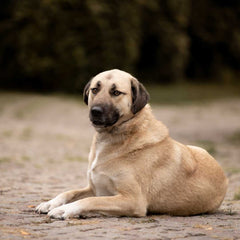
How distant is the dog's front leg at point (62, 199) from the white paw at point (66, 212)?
31 centimetres

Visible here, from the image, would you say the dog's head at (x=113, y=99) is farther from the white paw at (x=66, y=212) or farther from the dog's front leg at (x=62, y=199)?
the white paw at (x=66, y=212)

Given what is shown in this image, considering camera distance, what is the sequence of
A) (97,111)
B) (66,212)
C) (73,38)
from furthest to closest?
(73,38), (97,111), (66,212)

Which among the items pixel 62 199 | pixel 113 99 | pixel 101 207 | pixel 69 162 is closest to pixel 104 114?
pixel 113 99

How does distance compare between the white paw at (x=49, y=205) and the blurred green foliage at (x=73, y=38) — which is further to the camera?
the blurred green foliage at (x=73, y=38)

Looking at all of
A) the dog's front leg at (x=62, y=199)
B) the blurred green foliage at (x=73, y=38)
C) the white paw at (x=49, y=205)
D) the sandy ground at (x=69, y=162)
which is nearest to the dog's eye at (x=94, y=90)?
the dog's front leg at (x=62, y=199)

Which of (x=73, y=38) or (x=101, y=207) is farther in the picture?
(x=73, y=38)

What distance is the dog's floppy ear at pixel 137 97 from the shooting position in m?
5.56

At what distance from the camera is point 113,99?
5.48 metres

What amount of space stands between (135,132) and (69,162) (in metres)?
5.20

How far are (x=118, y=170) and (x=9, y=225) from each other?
1269mm

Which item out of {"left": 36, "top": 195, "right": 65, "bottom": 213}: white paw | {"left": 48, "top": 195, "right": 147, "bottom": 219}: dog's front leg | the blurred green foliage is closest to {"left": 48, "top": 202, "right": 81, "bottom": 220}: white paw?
{"left": 48, "top": 195, "right": 147, "bottom": 219}: dog's front leg

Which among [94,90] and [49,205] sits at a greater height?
[94,90]

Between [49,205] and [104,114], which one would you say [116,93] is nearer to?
[104,114]

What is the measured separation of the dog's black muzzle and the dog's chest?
0.39 m
